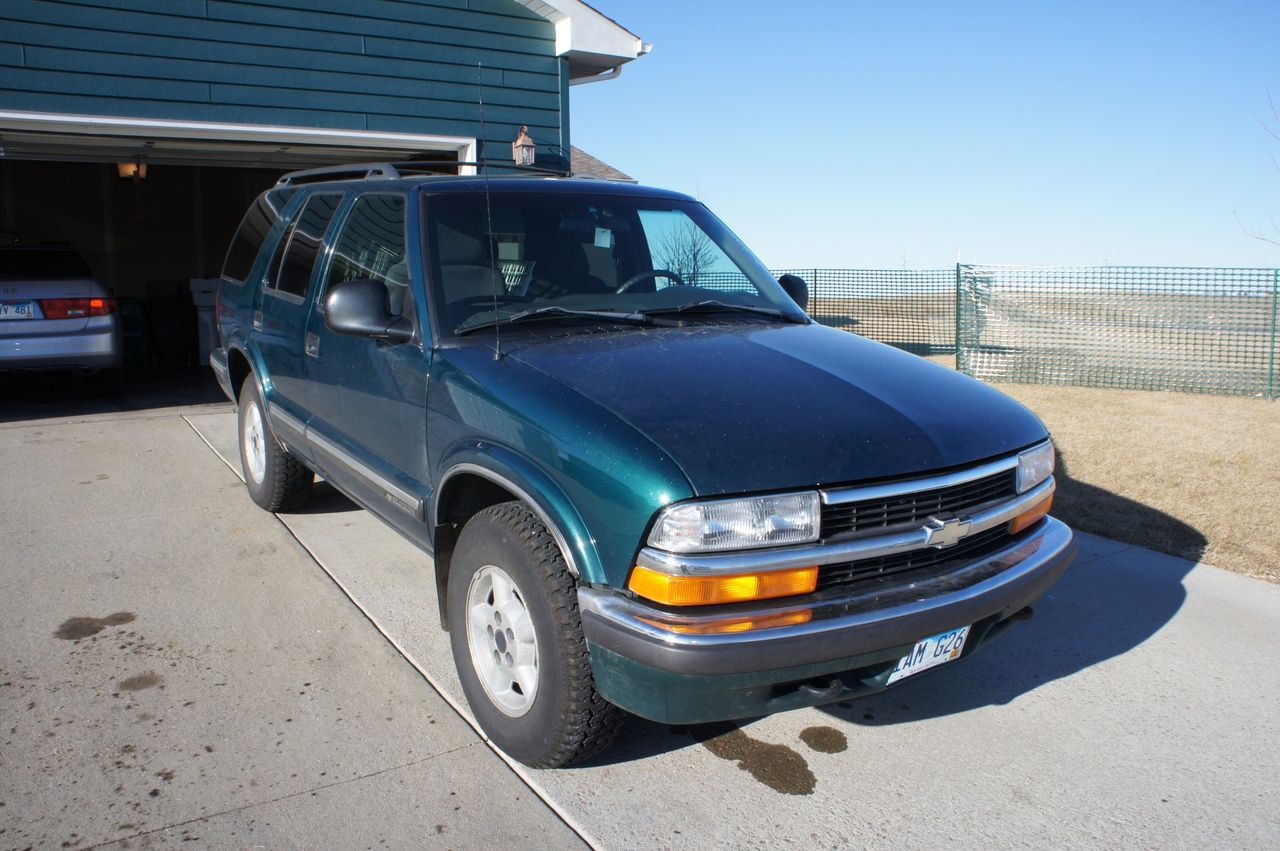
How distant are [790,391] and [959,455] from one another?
528 mm

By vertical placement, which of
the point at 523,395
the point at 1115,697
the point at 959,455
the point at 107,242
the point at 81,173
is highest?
the point at 81,173

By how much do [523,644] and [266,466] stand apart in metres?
3.10

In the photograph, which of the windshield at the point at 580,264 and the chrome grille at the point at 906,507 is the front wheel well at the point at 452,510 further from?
the chrome grille at the point at 906,507

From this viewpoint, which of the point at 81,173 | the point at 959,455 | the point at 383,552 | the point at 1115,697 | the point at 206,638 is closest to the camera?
the point at 959,455

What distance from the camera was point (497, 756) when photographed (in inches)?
119

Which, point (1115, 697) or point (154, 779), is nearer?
point (154, 779)

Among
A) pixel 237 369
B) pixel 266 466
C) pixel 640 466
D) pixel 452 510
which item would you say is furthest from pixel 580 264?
pixel 237 369

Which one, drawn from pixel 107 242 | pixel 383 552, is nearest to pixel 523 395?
pixel 383 552

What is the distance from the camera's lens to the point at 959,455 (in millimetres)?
2807

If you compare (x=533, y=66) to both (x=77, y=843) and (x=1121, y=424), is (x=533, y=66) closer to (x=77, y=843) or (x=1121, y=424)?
(x=1121, y=424)

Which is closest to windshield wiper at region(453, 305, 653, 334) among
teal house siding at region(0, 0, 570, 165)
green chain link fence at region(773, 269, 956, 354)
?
teal house siding at region(0, 0, 570, 165)

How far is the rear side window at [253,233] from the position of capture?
211 inches

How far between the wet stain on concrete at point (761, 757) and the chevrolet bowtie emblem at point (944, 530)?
33.2 inches

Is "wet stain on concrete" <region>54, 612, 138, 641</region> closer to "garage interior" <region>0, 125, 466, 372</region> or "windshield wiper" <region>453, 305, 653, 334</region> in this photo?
"windshield wiper" <region>453, 305, 653, 334</region>
